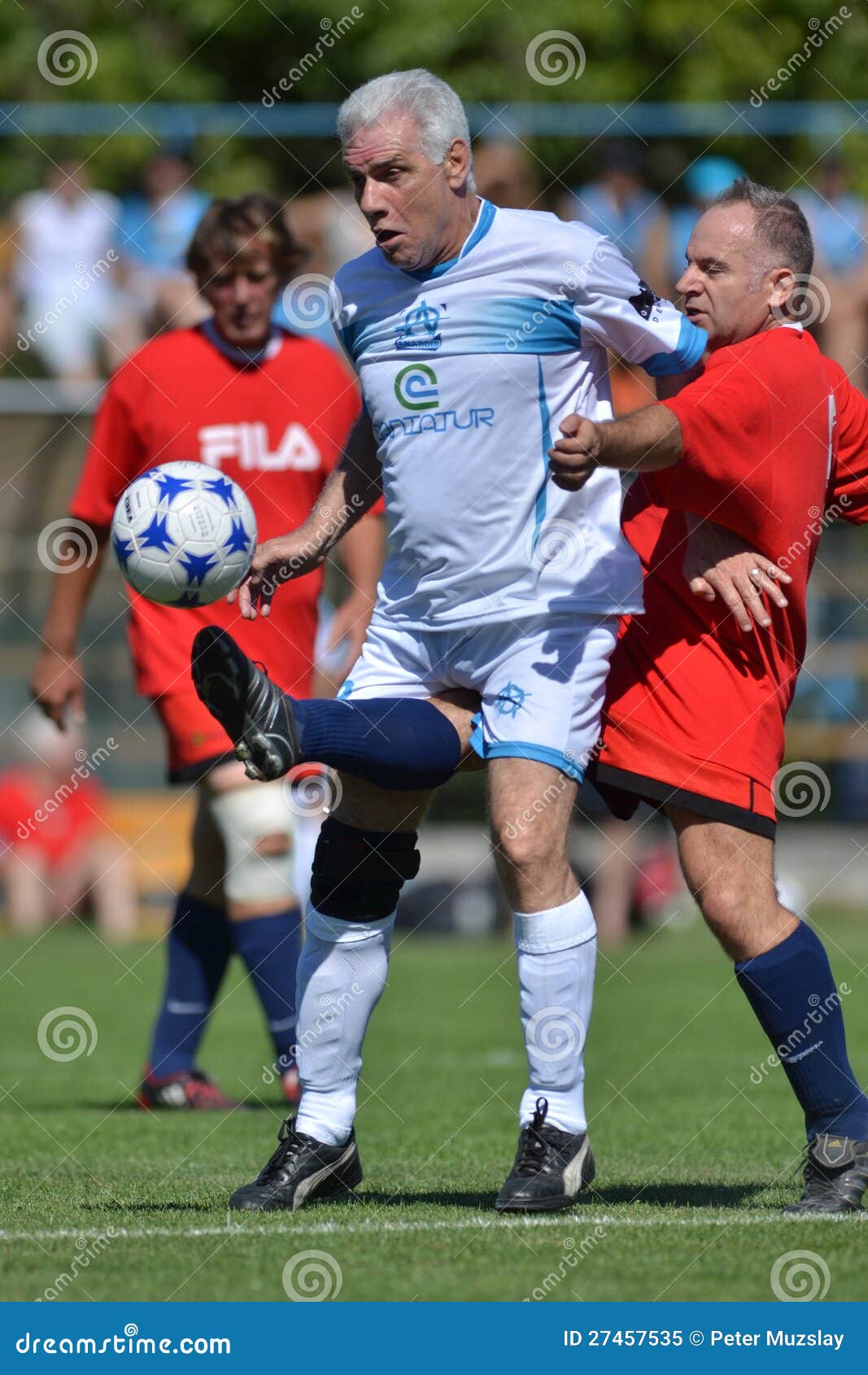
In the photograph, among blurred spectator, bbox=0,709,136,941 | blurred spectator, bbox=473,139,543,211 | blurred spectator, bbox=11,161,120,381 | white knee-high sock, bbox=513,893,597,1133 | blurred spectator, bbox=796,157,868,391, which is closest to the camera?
white knee-high sock, bbox=513,893,597,1133

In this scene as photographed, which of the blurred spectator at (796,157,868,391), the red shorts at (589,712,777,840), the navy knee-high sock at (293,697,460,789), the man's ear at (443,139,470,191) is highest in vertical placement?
the blurred spectator at (796,157,868,391)

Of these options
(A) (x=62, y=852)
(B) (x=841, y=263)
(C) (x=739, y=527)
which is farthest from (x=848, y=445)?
(A) (x=62, y=852)

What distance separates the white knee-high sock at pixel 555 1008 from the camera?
14.7 feet

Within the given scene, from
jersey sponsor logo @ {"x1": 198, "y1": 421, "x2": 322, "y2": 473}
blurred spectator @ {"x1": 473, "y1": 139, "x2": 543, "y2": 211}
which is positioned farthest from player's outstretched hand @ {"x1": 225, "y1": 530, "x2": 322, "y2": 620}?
blurred spectator @ {"x1": 473, "y1": 139, "x2": 543, "y2": 211}

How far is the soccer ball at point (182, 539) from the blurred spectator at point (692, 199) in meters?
6.56

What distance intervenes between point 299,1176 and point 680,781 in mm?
1226

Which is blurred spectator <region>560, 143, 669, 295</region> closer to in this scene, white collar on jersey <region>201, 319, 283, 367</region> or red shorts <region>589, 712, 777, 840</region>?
white collar on jersey <region>201, 319, 283, 367</region>

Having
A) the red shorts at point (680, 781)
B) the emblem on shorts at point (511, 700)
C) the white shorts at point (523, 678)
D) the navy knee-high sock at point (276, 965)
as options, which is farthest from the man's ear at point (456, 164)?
the navy knee-high sock at point (276, 965)

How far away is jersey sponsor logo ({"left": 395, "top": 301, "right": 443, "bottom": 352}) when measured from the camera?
4598mm

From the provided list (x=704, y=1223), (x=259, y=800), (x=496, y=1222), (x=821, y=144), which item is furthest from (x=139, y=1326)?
(x=821, y=144)

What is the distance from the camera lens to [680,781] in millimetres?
4496

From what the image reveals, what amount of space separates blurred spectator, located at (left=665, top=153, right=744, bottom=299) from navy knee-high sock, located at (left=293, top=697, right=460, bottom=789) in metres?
6.67

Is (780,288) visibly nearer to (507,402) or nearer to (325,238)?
(507,402)

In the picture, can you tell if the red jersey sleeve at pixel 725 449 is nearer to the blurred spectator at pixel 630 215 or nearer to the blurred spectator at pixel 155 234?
the blurred spectator at pixel 155 234
